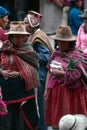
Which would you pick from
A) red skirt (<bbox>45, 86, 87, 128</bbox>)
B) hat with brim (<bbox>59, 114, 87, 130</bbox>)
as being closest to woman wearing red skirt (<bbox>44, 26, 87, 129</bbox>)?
red skirt (<bbox>45, 86, 87, 128</bbox>)

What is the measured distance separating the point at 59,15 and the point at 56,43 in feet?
32.5

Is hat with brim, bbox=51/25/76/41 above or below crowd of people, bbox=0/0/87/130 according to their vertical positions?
above

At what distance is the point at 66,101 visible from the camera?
6.96 metres

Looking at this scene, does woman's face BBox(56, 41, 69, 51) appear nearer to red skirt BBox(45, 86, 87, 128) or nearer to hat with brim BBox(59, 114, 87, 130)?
red skirt BBox(45, 86, 87, 128)

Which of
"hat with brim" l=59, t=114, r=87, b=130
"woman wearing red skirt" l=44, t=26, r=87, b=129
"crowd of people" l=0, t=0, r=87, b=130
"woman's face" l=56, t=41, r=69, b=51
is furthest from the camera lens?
"woman's face" l=56, t=41, r=69, b=51

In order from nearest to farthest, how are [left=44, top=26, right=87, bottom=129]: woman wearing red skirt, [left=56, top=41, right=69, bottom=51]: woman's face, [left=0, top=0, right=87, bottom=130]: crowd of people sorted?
[left=0, top=0, right=87, bottom=130]: crowd of people < [left=44, top=26, right=87, bottom=129]: woman wearing red skirt < [left=56, top=41, right=69, bottom=51]: woman's face

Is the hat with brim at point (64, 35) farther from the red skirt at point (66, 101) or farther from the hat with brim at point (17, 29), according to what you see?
the red skirt at point (66, 101)

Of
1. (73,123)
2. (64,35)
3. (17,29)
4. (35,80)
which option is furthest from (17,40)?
(73,123)

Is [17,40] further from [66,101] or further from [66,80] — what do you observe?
[66,101]

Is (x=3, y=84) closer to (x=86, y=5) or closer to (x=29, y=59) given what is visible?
(x=29, y=59)

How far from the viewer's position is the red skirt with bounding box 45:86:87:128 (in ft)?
22.9

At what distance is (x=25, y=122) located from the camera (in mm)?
6945

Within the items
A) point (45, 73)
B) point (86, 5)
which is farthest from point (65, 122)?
point (86, 5)

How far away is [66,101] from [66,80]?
27 cm
